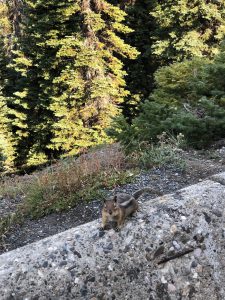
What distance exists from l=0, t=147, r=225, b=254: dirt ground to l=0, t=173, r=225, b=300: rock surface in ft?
6.54

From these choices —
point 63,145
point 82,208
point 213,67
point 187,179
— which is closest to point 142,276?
point 82,208

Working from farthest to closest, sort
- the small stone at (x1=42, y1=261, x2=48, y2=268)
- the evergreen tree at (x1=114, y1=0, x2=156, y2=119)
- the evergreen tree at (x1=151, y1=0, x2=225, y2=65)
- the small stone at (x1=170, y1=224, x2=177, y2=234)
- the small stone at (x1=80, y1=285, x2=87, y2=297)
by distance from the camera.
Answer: the evergreen tree at (x1=114, y1=0, x2=156, y2=119)
the evergreen tree at (x1=151, y1=0, x2=225, y2=65)
the small stone at (x1=170, y1=224, x2=177, y2=234)
the small stone at (x1=42, y1=261, x2=48, y2=268)
the small stone at (x1=80, y1=285, x2=87, y2=297)

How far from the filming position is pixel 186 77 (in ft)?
40.7

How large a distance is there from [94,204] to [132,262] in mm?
2736

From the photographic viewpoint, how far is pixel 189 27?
18.7 metres

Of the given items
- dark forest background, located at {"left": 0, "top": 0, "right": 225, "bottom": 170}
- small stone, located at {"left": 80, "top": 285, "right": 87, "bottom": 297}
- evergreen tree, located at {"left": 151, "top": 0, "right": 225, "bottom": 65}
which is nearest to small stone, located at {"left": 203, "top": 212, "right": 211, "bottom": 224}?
small stone, located at {"left": 80, "top": 285, "right": 87, "bottom": 297}

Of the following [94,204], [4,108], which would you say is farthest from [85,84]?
[94,204]

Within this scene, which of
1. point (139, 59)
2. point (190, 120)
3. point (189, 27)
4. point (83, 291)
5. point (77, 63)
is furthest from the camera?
point (139, 59)

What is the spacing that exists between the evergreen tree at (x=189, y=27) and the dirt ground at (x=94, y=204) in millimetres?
12704

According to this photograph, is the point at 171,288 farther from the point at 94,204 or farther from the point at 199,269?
the point at 94,204

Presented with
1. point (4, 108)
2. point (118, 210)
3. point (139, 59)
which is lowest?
point (4, 108)

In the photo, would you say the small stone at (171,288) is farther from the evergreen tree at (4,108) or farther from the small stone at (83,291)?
the evergreen tree at (4,108)

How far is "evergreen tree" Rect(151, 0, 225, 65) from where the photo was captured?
17891 millimetres

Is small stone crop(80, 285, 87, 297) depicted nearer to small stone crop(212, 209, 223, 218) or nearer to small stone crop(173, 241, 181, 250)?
small stone crop(173, 241, 181, 250)
